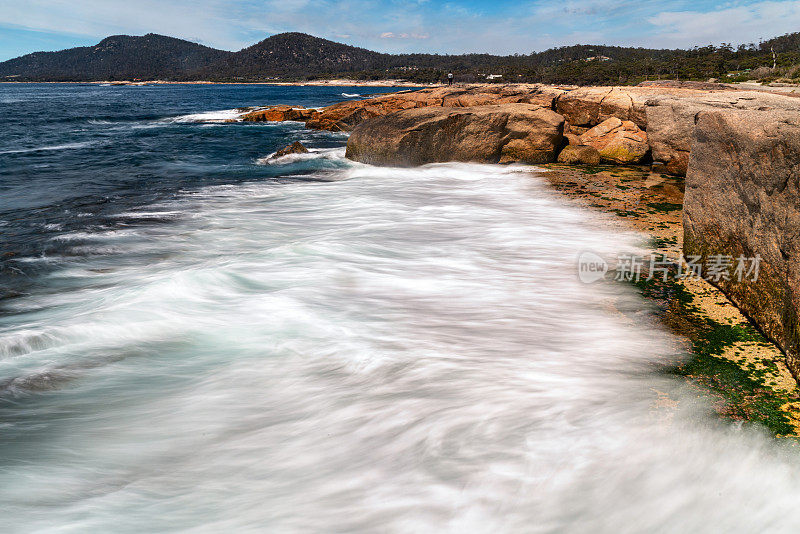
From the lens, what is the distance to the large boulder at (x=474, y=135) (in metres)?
10.5

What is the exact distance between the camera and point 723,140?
149 inches

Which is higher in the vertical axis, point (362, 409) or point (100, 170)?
point (100, 170)

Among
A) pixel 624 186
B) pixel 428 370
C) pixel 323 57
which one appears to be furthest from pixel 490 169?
pixel 323 57

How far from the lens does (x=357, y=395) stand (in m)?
2.98

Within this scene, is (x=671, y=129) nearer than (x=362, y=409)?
No

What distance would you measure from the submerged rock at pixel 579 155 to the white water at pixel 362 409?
518 centimetres

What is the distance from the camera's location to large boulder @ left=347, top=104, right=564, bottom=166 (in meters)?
10.5

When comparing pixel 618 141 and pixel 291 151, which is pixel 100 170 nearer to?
pixel 291 151

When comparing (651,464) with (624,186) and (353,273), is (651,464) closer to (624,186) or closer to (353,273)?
(353,273)

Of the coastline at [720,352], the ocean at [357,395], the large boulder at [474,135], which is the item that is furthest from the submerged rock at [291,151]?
the coastline at [720,352]

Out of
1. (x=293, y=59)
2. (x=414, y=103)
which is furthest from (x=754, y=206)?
(x=293, y=59)

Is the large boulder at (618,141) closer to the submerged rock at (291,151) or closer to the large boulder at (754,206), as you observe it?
the large boulder at (754,206)

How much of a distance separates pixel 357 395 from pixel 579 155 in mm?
8891

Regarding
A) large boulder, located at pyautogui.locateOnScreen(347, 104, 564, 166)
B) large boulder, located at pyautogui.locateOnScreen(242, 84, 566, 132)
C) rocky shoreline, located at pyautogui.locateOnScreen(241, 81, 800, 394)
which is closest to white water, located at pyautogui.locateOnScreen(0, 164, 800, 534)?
rocky shoreline, located at pyautogui.locateOnScreen(241, 81, 800, 394)
